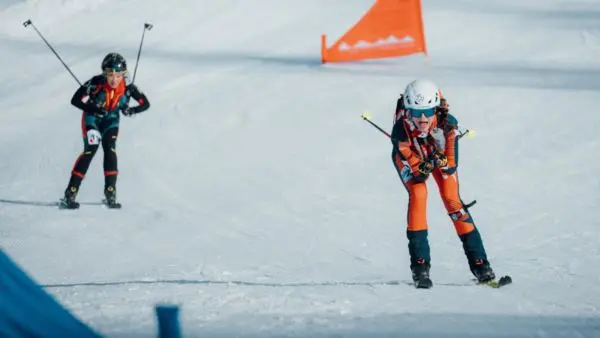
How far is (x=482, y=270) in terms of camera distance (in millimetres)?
7324

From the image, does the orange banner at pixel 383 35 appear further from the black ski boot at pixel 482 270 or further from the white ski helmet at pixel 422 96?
the black ski boot at pixel 482 270

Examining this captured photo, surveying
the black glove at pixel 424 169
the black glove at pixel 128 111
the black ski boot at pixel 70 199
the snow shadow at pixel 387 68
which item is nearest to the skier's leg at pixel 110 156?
the black glove at pixel 128 111

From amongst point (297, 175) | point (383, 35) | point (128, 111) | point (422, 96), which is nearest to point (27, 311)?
point (422, 96)

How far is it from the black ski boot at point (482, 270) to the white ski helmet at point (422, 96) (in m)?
1.31

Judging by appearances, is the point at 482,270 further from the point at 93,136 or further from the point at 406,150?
the point at 93,136

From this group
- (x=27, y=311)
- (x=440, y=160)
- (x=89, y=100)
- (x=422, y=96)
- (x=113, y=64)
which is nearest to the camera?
(x=27, y=311)

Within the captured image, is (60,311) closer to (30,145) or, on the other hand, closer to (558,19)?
(30,145)

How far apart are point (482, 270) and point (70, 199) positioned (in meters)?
4.91

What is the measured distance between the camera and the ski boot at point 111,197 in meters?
10.2

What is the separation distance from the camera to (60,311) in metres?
4.60

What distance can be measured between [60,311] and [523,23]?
1339 centimetres

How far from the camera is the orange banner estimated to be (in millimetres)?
13828

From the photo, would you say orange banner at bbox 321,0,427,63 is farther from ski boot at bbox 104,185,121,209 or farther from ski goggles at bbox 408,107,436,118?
ski goggles at bbox 408,107,436,118

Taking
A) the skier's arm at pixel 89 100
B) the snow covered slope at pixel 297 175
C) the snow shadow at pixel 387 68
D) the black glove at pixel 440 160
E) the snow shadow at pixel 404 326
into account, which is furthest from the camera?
the snow shadow at pixel 387 68
